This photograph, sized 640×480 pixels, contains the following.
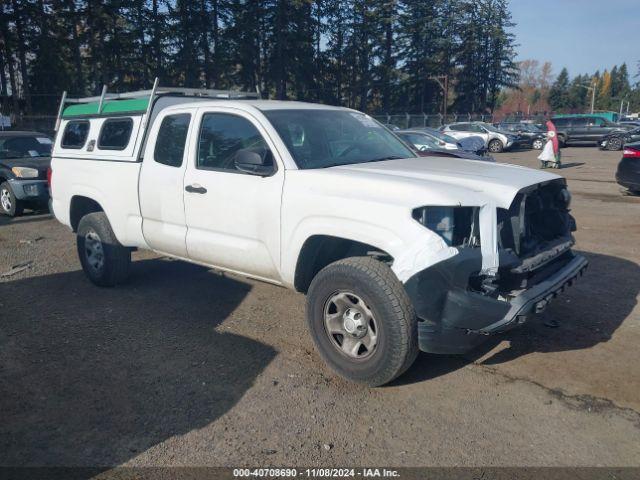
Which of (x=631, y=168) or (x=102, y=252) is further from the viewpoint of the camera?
(x=631, y=168)

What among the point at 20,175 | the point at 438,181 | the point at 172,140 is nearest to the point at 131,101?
the point at 172,140

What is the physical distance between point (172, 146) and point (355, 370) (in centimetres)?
278

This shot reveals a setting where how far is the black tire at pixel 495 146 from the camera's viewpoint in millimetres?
28766

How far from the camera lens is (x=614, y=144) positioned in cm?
2903

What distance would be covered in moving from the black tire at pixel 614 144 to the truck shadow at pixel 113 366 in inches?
1119

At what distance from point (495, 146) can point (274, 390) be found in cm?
2746

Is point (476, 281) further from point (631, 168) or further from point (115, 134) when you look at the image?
point (631, 168)

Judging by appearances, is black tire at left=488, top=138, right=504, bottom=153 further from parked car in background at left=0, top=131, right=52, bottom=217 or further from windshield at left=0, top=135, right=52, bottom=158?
parked car in background at left=0, top=131, right=52, bottom=217

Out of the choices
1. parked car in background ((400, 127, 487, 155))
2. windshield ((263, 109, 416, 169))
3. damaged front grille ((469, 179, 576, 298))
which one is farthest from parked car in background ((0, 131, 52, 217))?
parked car in background ((400, 127, 487, 155))

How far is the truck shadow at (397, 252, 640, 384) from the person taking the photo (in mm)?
4250

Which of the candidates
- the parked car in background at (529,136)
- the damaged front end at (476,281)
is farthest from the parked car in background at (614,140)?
the damaged front end at (476,281)

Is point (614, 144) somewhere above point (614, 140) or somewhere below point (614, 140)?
below

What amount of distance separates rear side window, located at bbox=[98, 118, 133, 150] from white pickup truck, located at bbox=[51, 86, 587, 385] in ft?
0.07

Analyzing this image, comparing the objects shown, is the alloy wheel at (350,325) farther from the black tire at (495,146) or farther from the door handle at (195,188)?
the black tire at (495,146)
